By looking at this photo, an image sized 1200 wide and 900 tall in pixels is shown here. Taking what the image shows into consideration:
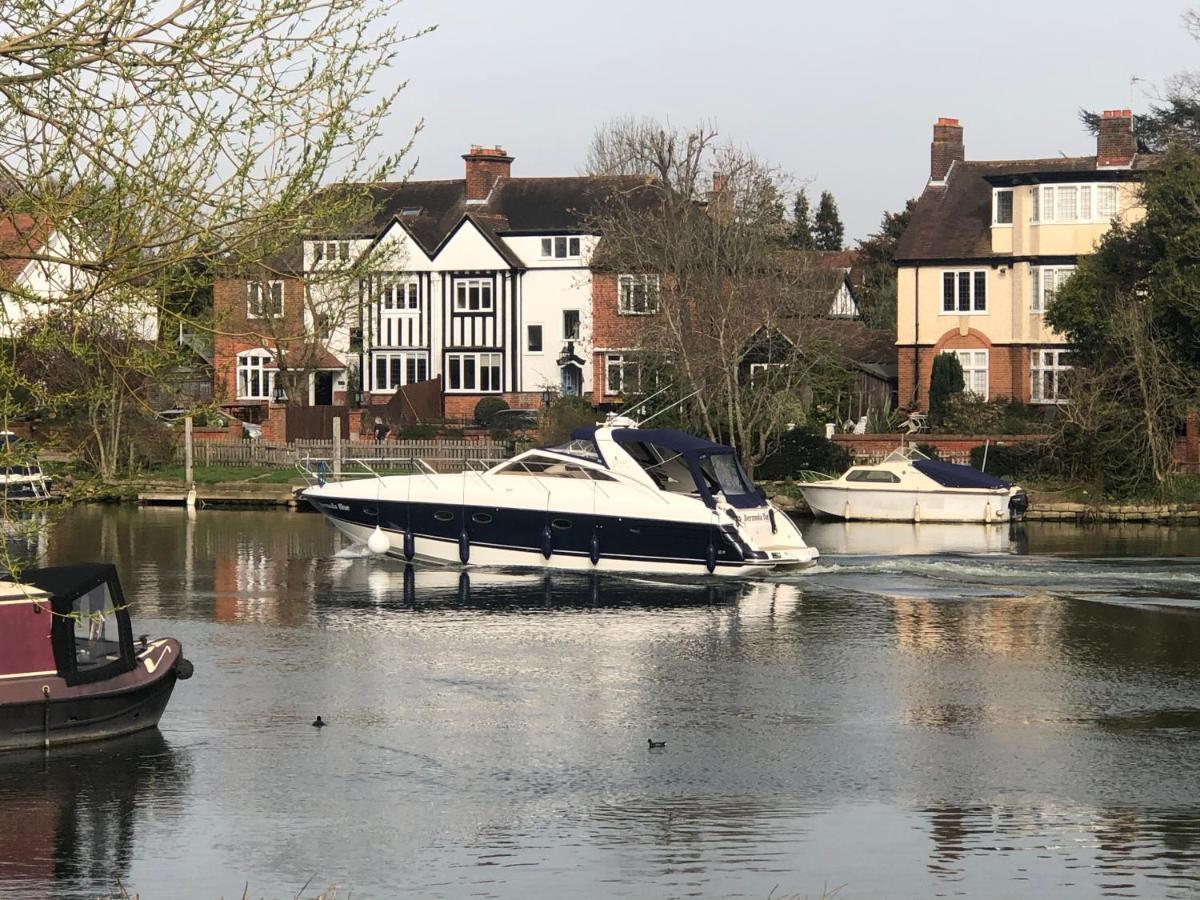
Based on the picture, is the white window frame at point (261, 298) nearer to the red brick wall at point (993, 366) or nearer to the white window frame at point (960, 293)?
the red brick wall at point (993, 366)

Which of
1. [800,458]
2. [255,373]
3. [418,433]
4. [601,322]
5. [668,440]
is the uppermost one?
[601,322]

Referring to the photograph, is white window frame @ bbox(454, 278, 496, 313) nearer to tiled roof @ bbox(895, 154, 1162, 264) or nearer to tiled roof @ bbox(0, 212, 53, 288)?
Result: tiled roof @ bbox(895, 154, 1162, 264)

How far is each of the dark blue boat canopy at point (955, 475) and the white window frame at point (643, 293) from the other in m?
13.1

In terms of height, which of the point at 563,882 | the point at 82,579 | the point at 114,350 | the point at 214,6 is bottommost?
the point at 563,882

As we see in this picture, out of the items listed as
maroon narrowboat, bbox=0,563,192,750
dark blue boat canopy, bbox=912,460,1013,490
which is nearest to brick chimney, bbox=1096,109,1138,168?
dark blue boat canopy, bbox=912,460,1013,490

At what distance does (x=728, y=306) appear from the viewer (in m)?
54.8

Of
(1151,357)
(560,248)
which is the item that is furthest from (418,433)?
(1151,357)

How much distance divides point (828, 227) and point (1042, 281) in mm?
53403

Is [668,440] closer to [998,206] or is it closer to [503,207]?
[998,206]

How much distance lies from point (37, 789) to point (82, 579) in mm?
2471

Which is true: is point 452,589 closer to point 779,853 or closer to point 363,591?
point 363,591

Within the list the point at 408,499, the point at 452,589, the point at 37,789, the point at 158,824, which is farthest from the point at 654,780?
the point at 408,499

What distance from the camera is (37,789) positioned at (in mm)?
17922

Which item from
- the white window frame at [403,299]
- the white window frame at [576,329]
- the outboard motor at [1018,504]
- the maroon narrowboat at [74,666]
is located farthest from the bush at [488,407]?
the maroon narrowboat at [74,666]
